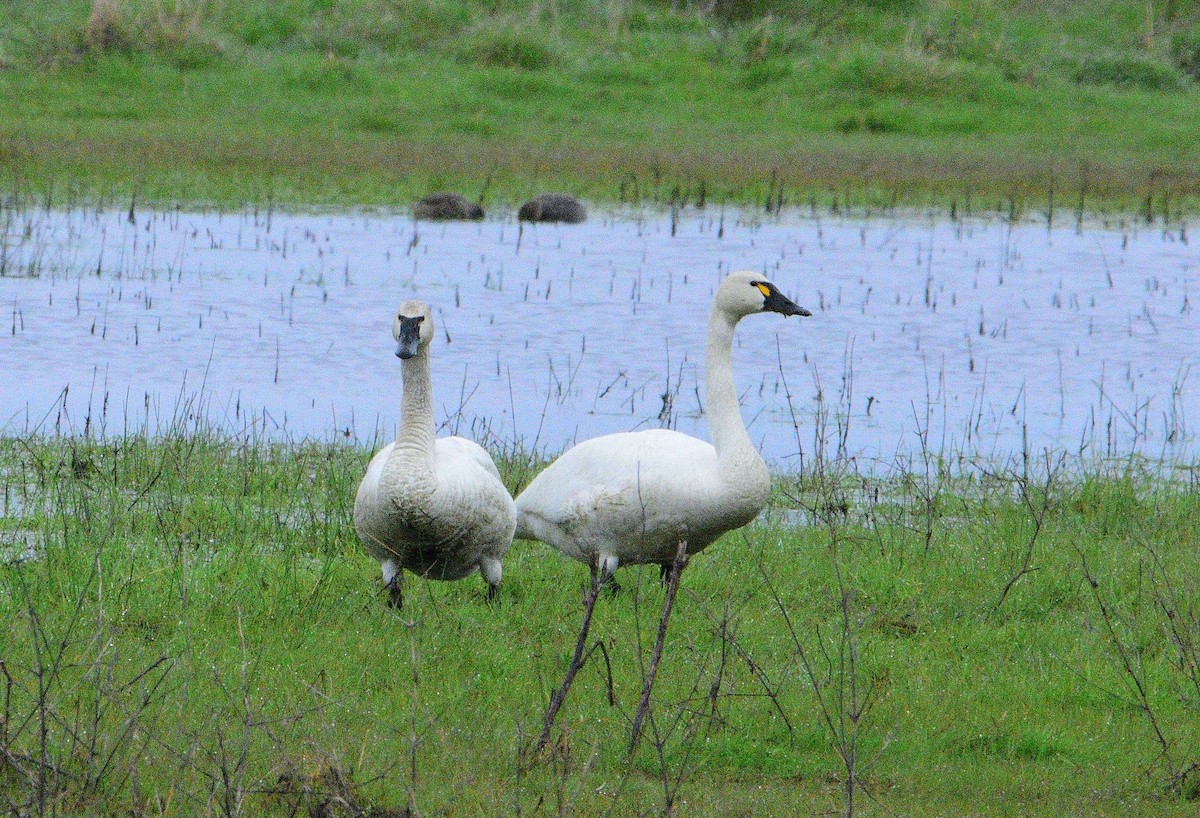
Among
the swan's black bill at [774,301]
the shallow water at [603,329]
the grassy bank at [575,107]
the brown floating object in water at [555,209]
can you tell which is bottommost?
the shallow water at [603,329]

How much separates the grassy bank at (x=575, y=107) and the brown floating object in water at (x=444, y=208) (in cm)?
102

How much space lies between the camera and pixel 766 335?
1205 cm

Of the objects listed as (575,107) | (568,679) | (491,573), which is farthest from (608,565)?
(575,107)

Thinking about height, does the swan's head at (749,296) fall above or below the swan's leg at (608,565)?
above

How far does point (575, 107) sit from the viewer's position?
74.6 ft

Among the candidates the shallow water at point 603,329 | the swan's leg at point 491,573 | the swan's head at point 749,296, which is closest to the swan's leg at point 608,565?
the swan's leg at point 491,573

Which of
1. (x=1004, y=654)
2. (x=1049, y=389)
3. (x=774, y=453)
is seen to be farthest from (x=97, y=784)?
(x=1049, y=389)

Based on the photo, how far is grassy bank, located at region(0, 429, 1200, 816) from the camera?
400 cm

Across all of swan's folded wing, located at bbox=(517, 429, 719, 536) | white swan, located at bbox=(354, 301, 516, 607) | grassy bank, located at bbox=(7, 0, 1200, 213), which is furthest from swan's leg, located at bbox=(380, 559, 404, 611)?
grassy bank, located at bbox=(7, 0, 1200, 213)

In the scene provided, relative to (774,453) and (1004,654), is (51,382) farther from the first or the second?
(1004,654)

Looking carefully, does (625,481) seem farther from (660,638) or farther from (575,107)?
(575,107)

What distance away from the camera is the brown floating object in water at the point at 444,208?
16.4 m

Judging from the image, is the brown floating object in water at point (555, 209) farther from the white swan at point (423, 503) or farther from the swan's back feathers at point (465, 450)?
the white swan at point (423, 503)

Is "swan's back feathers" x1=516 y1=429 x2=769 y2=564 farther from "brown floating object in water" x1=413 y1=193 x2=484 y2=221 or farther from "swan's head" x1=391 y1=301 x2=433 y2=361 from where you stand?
"brown floating object in water" x1=413 y1=193 x2=484 y2=221
